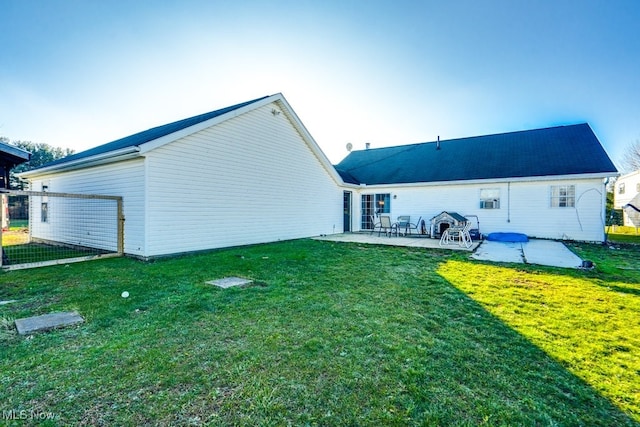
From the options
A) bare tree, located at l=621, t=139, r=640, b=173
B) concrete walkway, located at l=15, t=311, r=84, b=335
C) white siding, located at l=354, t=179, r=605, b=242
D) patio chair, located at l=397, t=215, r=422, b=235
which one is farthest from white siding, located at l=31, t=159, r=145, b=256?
bare tree, located at l=621, t=139, r=640, b=173

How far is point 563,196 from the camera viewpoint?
11.1 metres

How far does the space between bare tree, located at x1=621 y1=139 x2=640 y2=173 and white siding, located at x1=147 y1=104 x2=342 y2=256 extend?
34141mm

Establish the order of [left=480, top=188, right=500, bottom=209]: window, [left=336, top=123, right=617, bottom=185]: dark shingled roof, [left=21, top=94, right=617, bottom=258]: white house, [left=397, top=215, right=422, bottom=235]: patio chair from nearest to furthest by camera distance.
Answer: [left=21, top=94, right=617, bottom=258]: white house < [left=336, top=123, right=617, bottom=185]: dark shingled roof < [left=480, top=188, right=500, bottom=209]: window < [left=397, top=215, right=422, bottom=235]: patio chair

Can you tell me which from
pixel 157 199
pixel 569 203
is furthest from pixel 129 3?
pixel 569 203

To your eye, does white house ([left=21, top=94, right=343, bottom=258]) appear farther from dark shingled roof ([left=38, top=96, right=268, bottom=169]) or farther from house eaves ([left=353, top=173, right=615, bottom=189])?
house eaves ([left=353, top=173, right=615, bottom=189])

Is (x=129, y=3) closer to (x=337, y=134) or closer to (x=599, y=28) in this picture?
(x=337, y=134)

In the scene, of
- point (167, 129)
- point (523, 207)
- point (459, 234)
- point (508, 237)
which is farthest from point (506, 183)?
point (167, 129)

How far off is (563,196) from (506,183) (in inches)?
Answer: 76.7

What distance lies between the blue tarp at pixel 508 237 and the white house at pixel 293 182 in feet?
2.56

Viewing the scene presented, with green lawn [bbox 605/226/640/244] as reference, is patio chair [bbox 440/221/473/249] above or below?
above

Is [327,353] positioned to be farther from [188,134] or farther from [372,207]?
[372,207]

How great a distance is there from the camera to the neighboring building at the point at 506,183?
10.8 m

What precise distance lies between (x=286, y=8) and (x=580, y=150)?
12.8 m

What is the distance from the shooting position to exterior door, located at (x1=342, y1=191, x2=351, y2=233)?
14885mm
